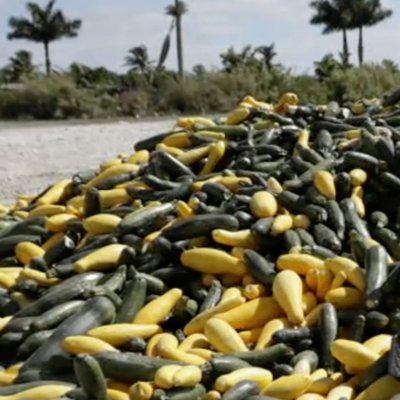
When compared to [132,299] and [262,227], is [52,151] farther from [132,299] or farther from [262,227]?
[132,299]

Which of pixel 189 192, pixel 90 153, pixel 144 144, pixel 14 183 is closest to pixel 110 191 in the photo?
pixel 189 192

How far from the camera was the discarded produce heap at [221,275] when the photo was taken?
12.1ft

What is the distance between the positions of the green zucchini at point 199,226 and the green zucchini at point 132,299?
16.1 inches

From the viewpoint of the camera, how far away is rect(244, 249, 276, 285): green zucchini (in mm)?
4297

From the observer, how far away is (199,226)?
4723 millimetres

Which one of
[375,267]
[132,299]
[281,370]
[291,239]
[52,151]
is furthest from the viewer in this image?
[52,151]

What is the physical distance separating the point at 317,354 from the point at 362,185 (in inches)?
53.1

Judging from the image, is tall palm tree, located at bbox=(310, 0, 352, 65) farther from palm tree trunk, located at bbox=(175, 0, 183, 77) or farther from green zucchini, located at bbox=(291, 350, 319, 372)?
green zucchini, located at bbox=(291, 350, 319, 372)

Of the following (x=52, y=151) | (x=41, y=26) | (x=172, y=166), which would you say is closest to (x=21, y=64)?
(x=41, y=26)

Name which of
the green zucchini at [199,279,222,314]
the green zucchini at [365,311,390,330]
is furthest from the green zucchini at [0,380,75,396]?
the green zucchini at [365,311,390,330]

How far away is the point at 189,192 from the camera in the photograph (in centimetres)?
→ 530

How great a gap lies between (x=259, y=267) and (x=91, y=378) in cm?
111

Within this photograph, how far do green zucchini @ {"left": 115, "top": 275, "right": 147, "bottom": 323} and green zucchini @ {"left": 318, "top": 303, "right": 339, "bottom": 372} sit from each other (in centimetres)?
83

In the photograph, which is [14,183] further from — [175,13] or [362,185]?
[175,13]
